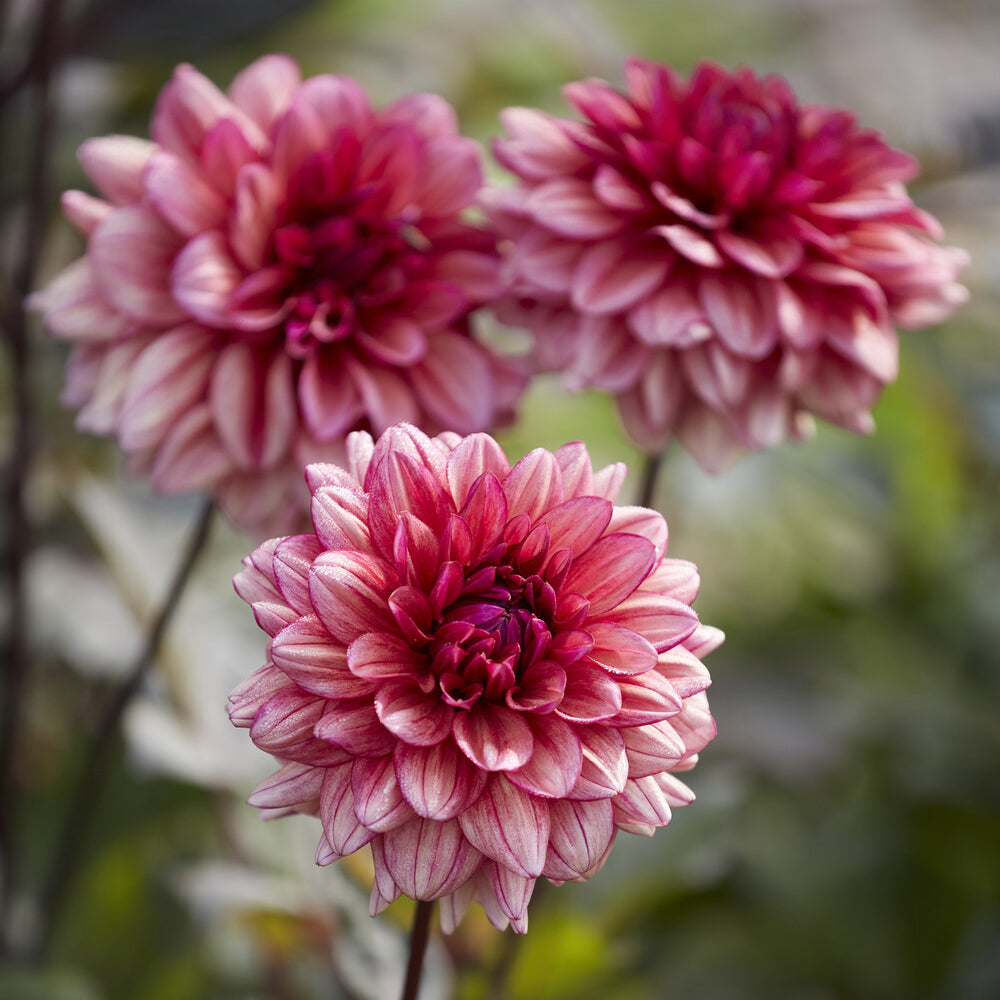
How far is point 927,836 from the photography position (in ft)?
3.22

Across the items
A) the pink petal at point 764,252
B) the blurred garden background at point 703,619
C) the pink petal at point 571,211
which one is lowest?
the blurred garden background at point 703,619

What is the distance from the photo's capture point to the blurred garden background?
2.08ft

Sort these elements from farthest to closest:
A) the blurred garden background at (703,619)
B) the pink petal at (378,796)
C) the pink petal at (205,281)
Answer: the blurred garden background at (703,619), the pink petal at (205,281), the pink petal at (378,796)

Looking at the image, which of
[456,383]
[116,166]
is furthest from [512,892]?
[116,166]

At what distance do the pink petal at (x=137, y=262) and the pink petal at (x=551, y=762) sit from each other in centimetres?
21

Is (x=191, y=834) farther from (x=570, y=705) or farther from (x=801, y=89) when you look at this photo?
(x=801, y=89)

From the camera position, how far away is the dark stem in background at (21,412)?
1.61ft

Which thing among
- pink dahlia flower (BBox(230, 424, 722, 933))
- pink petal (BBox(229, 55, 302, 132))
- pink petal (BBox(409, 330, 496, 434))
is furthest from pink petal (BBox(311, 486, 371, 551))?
pink petal (BBox(229, 55, 302, 132))

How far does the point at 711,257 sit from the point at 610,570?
0.53ft

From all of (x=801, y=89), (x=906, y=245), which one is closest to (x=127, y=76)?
(x=801, y=89)

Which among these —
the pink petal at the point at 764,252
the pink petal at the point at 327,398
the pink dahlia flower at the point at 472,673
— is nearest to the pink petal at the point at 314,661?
the pink dahlia flower at the point at 472,673

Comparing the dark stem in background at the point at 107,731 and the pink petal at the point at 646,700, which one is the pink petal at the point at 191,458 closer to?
the dark stem in background at the point at 107,731

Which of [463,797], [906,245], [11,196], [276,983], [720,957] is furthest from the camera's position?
[720,957]

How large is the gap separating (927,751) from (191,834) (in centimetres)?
61
